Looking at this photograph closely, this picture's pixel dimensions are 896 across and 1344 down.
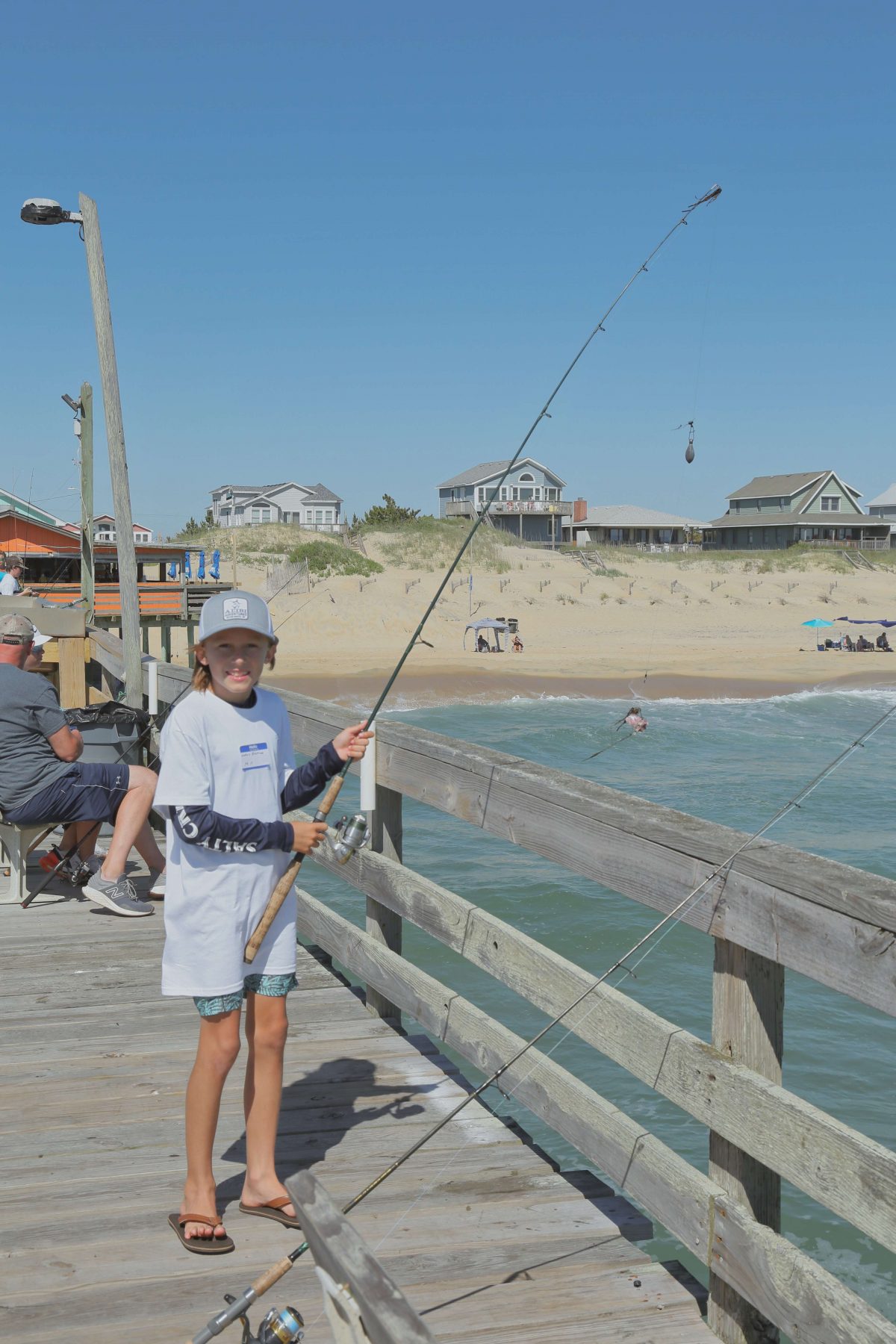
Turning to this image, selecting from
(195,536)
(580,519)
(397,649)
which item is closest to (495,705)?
(397,649)

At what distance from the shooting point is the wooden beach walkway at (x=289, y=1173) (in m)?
2.71

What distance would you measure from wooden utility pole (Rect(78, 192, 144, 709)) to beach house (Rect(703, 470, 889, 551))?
6884cm

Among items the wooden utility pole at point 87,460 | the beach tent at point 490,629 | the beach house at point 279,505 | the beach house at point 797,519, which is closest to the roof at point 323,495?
the beach house at point 279,505

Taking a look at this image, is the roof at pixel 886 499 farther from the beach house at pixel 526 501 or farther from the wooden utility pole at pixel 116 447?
the wooden utility pole at pixel 116 447

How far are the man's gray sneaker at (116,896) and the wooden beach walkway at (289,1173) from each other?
1.21m

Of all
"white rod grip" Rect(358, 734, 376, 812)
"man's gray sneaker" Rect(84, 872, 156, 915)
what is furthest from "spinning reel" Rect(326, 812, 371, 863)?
"man's gray sneaker" Rect(84, 872, 156, 915)

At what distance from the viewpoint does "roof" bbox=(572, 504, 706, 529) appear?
82.1 m

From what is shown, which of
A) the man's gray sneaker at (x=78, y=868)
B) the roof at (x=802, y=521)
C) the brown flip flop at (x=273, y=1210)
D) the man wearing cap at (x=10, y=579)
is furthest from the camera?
the roof at (x=802, y=521)

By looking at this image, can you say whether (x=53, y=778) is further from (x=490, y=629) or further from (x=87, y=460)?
(x=490, y=629)

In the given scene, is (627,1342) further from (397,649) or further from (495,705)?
(397,649)

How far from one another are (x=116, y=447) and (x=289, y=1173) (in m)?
6.47

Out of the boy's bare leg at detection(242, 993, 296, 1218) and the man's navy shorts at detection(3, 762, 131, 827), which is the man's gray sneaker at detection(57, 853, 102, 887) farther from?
the boy's bare leg at detection(242, 993, 296, 1218)

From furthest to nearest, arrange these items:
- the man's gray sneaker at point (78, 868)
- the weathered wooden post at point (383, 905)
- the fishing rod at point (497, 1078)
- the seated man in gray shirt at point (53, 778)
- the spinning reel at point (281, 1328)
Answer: the man's gray sneaker at point (78, 868)
the seated man in gray shirt at point (53, 778)
the weathered wooden post at point (383, 905)
the fishing rod at point (497, 1078)
the spinning reel at point (281, 1328)

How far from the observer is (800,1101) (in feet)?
7.62
